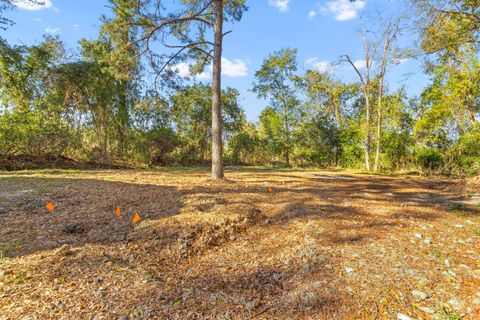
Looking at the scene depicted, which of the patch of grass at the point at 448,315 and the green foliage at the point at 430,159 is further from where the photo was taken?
the green foliage at the point at 430,159

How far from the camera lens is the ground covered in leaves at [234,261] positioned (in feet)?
4.90

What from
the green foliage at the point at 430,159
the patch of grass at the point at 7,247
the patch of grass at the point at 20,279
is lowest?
the patch of grass at the point at 20,279

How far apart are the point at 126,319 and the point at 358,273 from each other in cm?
163

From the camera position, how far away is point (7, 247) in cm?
217

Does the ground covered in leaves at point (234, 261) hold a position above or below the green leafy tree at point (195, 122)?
below

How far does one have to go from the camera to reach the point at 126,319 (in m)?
1.38

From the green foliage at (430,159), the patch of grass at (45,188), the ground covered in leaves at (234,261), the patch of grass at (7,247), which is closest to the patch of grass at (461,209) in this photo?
the ground covered in leaves at (234,261)

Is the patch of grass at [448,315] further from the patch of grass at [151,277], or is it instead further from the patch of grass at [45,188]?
the patch of grass at [45,188]

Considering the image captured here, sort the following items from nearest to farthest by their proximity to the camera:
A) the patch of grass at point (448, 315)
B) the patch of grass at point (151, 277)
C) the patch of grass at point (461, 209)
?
1. the patch of grass at point (448, 315)
2. the patch of grass at point (151, 277)
3. the patch of grass at point (461, 209)

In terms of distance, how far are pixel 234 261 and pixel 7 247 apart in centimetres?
204

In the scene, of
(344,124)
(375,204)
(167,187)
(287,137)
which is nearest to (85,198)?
(167,187)

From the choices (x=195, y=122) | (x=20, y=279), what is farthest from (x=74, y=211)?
(x=195, y=122)

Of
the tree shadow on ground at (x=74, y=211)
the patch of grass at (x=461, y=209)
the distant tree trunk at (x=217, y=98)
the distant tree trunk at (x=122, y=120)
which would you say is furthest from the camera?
the distant tree trunk at (x=122, y=120)

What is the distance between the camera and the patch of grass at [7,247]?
2047 millimetres
